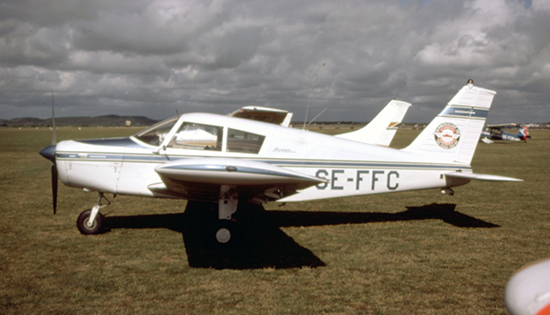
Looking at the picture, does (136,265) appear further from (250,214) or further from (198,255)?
(250,214)

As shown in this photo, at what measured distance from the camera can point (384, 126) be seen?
13406 millimetres

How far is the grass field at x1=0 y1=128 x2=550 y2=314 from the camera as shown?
3.91m

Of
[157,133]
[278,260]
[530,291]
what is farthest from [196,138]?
[530,291]

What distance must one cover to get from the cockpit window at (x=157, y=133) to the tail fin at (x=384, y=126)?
27.3 ft

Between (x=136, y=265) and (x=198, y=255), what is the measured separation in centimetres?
86

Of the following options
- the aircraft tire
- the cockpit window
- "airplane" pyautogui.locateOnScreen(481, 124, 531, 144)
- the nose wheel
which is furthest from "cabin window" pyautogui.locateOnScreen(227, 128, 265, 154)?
"airplane" pyautogui.locateOnScreen(481, 124, 531, 144)

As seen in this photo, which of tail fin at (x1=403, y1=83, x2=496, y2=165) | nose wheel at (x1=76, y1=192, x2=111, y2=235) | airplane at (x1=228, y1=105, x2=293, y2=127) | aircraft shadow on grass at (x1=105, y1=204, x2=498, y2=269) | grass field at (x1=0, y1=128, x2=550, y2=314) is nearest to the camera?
grass field at (x1=0, y1=128, x2=550, y2=314)

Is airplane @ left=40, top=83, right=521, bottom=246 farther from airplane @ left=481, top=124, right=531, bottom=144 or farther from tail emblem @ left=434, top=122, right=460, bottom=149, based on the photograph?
airplane @ left=481, top=124, right=531, bottom=144

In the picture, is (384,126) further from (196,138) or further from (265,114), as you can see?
(196,138)

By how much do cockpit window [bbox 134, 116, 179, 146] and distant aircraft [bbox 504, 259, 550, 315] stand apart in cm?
541

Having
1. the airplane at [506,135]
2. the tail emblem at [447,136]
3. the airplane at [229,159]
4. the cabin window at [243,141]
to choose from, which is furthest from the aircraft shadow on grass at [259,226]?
the airplane at [506,135]

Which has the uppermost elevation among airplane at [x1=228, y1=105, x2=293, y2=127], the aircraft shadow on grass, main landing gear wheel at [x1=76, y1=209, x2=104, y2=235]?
airplane at [x1=228, y1=105, x2=293, y2=127]

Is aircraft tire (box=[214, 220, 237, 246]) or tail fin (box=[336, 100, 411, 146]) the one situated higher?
tail fin (box=[336, 100, 411, 146])

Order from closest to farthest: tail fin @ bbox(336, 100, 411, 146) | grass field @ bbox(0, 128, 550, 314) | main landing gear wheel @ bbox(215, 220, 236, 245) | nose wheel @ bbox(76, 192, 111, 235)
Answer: grass field @ bbox(0, 128, 550, 314)
main landing gear wheel @ bbox(215, 220, 236, 245)
nose wheel @ bbox(76, 192, 111, 235)
tail fin @ bbox(336, 100, 411, 146)
